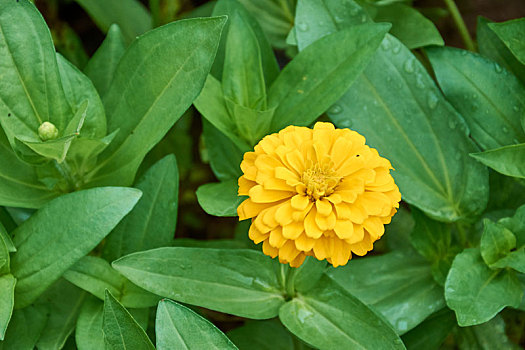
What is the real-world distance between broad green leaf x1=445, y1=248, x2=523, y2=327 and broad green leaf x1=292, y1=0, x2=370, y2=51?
518 mm

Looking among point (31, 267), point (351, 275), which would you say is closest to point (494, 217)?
point (351, 275)

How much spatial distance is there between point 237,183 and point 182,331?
0.36m

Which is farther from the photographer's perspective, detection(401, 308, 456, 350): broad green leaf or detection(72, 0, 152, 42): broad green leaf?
detection(72, 0, 152, 42): broad green leaf

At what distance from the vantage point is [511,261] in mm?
1036

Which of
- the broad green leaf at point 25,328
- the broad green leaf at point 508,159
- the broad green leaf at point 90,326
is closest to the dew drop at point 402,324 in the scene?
the broad green leaf at point 508,159

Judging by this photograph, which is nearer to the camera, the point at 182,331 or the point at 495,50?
the point at 182,331

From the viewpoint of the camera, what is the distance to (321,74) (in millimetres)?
1126

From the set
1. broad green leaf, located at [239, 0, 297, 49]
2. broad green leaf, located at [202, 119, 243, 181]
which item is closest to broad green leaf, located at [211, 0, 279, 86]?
broad green leaf, located at [202, 119, 243, 181]

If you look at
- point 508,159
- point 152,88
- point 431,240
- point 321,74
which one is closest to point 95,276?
point 152,88

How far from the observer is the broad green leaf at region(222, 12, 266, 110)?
115 cm

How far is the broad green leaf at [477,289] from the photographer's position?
1.00 m

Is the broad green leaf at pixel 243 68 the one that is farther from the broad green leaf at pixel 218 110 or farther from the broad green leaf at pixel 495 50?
the broad green leaf at pixel 495 50

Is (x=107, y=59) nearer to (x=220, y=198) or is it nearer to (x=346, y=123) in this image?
(x=220, y=198)

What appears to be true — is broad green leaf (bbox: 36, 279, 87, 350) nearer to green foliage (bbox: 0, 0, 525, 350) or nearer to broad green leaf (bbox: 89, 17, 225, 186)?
green foliage (bbox: 0, 0, 525, 350)
